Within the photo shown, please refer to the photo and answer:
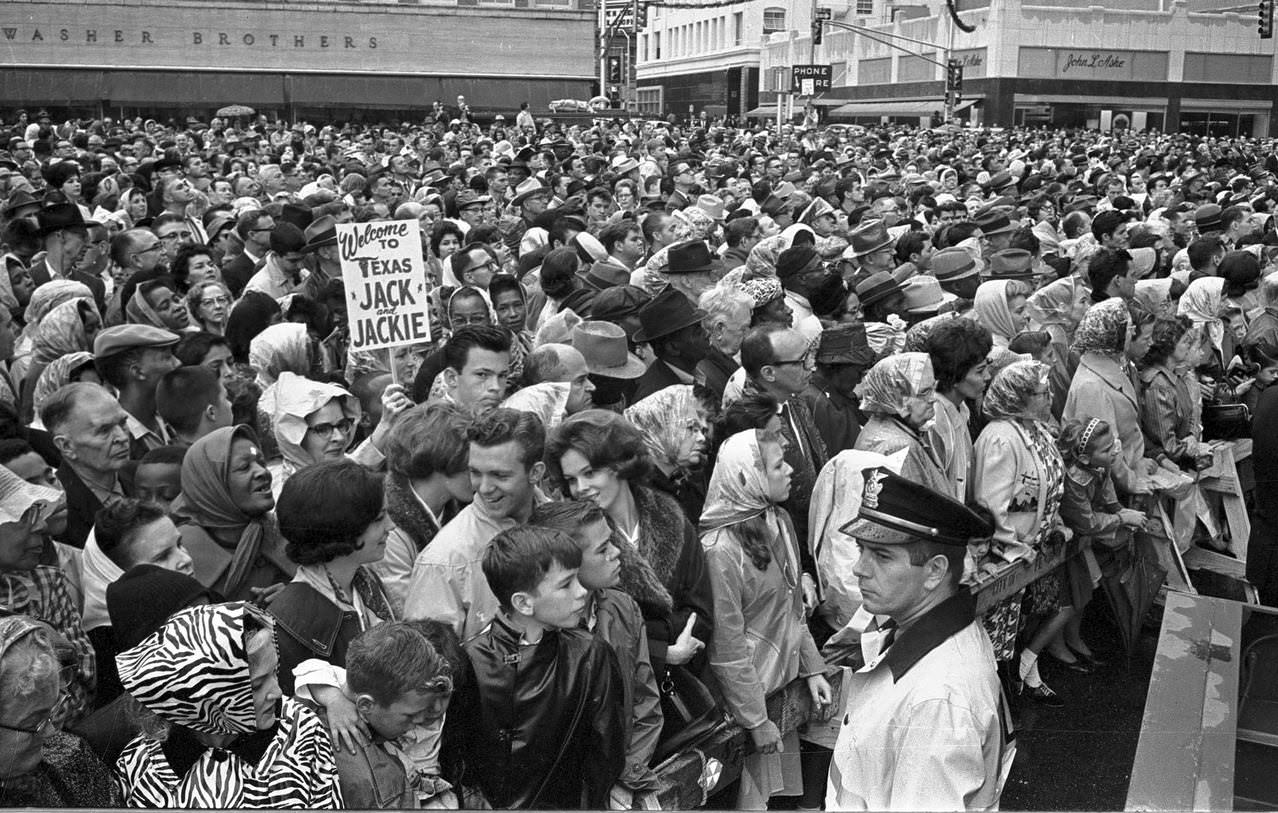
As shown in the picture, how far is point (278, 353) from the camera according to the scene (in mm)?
6336

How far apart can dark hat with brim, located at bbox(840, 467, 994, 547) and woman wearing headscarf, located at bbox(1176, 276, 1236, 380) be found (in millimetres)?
A: 6777

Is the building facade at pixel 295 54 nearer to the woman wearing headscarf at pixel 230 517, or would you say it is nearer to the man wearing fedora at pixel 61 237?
the man wearing fedora at pixel 61 237

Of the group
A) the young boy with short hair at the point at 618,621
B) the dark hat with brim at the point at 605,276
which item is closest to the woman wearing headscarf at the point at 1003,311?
the dark hat with brim at the point at 605,276

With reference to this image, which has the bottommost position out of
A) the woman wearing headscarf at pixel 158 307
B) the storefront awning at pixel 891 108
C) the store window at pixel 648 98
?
the woman wearing headscarf at pixel 158 307

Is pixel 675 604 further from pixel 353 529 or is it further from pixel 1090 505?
pixel 1090 505

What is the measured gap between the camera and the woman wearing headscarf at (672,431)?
15.1ft

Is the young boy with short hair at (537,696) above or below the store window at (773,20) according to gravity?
below

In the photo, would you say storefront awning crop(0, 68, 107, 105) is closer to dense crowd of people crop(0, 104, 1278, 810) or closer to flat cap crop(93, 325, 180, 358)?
dense crowd of people crop(0, 104, 1278, 810)

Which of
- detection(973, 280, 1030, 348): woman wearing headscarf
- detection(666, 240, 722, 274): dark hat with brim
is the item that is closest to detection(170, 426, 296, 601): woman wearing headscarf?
detection(666, 240, 722, 274): dark hat with brim

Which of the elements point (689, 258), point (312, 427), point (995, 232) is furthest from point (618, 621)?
point (995, 232)

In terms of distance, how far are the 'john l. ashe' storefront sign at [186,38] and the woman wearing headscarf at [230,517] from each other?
55.3 meters

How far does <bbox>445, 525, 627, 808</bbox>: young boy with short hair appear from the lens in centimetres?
316

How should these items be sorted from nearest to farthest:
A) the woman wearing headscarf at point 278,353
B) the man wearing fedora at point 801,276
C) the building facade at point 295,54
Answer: the woman wearing headscarf at point 278,353
the man wearing fedora at point 801,276
the building facade at point 295,54

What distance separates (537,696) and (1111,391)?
4432 millimetres
